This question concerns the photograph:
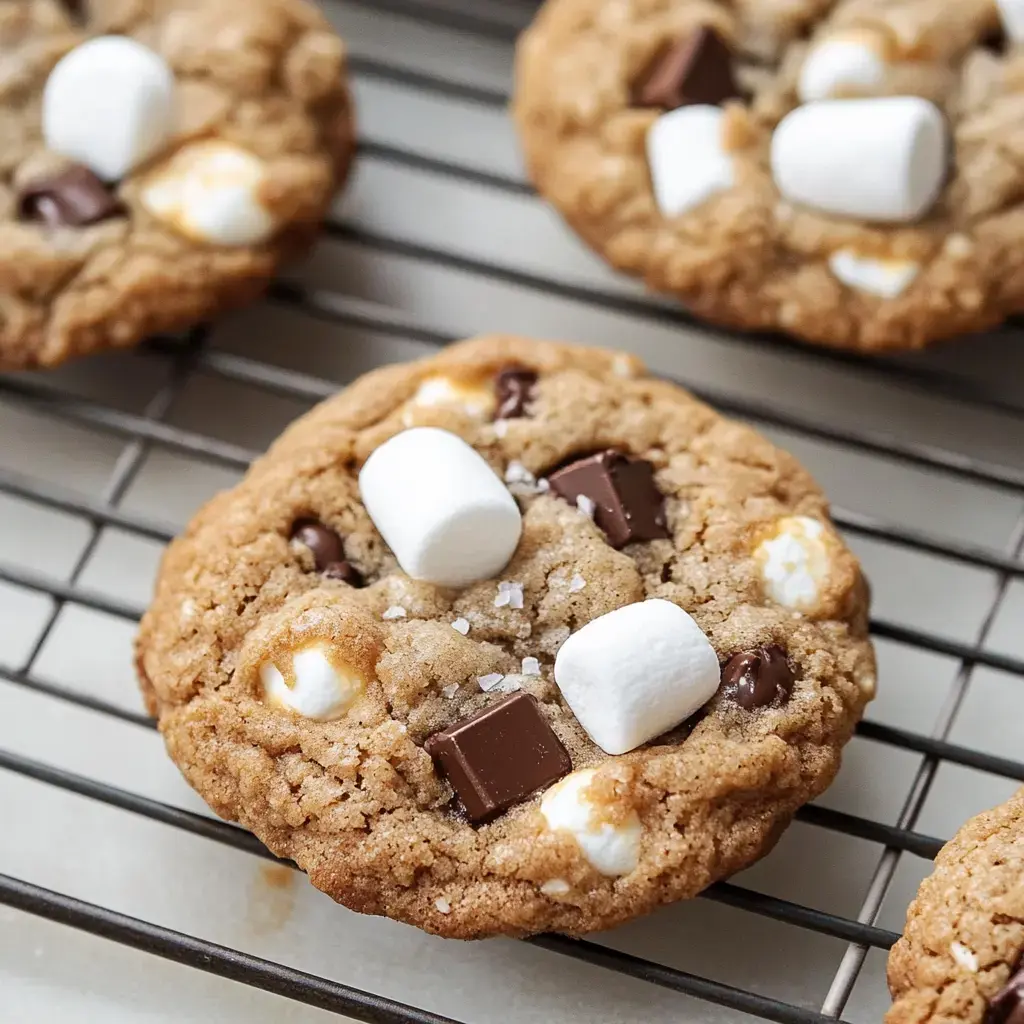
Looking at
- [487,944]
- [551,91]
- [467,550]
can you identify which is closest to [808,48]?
[551,91]

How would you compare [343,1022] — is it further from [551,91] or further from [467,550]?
[551,91]

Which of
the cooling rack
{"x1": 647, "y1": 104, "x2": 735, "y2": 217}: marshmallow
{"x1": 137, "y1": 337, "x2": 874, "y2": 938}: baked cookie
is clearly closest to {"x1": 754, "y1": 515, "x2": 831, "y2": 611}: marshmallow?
{"x1": 137, "y1": 337, "x2": 874, "y2": 938}: baked cookie

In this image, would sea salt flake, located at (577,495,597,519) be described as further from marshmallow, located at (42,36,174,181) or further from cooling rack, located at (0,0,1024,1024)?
marshmallow, located at (42,36,174,181)

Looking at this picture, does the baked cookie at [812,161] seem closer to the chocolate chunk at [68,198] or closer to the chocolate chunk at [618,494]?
the chocolate chunk at [618,494]

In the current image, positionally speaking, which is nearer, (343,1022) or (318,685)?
(318,685)

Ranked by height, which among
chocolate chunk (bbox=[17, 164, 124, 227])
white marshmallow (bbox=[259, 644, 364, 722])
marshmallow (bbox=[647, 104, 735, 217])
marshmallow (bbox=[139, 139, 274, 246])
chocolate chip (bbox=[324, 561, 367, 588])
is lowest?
white marshmallow (bbox=[259, 644, 364, 722])

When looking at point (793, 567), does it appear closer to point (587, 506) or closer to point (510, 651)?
point (587, 506)
